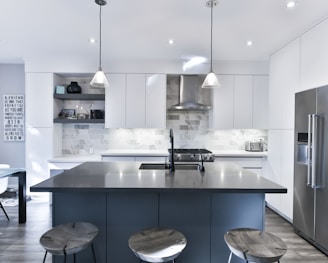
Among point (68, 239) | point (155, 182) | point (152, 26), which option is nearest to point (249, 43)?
point (152, 26)

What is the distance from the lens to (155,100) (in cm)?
436

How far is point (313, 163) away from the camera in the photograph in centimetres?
260

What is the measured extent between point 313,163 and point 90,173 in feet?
7.89

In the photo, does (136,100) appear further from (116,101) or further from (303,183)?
(303,183)

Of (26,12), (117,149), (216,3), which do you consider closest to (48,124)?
(117,149)

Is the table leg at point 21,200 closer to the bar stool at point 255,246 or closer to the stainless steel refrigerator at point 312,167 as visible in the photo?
the bar stool at point 255,246

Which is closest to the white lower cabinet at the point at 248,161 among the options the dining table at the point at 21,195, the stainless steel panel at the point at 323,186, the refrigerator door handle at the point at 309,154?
the refrigerator door handle at the point at 309,154

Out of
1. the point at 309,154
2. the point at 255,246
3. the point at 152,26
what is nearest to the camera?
the point at 255,246

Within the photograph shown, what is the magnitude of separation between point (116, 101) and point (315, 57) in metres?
3.16

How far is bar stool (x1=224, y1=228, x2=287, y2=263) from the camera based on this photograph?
1364mm

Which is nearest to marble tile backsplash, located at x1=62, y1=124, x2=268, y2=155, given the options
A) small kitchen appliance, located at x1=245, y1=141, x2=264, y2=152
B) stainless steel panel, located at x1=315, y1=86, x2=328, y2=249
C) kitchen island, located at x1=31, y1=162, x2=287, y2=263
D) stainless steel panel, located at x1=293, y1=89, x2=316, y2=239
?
small kitchen appliance, located at x1=245, y1=141, x2=264, y2=152

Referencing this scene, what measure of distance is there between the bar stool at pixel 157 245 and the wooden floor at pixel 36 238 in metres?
1.46

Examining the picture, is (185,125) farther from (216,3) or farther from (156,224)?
(156,224)

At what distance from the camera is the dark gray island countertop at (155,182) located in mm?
1654
